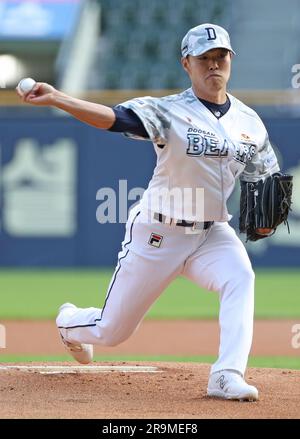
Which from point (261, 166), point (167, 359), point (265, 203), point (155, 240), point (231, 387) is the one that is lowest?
point (167, 359)

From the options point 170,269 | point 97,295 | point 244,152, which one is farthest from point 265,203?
point 97,295

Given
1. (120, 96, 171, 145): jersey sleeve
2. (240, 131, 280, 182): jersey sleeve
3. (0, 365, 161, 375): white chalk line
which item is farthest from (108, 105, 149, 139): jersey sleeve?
(0, 365, 161, 375): white chalk line

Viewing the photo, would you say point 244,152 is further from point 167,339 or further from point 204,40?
point 167,339

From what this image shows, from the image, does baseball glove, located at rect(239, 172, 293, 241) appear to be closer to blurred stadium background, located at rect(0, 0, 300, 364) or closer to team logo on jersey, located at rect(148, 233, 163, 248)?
team logo on jersey, located at rect(148, 233, 163, 248)

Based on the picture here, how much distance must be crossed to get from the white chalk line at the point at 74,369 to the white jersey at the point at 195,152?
1.16 meters

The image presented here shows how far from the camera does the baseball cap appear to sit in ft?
15.2

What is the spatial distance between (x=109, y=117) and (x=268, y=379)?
1850mm

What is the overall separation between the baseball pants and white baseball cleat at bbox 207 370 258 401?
217 millimetres

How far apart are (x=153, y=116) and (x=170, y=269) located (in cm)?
77

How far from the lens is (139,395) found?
15.5 feet

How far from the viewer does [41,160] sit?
12250 mm

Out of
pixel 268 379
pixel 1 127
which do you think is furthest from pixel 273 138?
pixel 268 379

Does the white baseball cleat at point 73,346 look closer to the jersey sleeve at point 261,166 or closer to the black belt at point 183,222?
the black belt at point 183,222

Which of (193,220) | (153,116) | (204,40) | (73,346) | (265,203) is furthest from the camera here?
(73,346)
